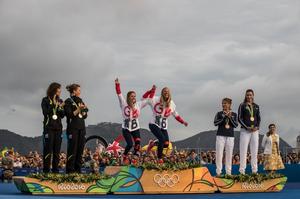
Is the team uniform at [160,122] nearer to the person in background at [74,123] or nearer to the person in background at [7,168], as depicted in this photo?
the person in background at [74,123]

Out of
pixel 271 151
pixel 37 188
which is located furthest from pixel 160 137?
pixel 271 151

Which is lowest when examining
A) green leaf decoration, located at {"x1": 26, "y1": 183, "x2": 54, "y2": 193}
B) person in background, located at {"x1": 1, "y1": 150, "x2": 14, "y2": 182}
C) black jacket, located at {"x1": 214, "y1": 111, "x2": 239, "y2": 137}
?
green leaf decoration, located at {"x1": 26, "y1": 183, "x2": 54, "y2": 193}

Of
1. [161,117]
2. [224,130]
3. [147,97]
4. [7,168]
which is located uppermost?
[147,97]

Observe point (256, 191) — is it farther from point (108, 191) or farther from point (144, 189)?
point (108, 191)

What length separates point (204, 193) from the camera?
1209 centimetres

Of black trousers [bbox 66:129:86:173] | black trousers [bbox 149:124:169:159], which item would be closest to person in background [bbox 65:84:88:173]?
black trousers [bbox 66:129:86:173]

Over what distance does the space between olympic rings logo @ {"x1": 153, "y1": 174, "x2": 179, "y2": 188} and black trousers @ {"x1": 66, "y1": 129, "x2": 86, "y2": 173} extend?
179cm

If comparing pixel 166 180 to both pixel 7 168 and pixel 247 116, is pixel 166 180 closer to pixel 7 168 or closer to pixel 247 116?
pixel 247 116

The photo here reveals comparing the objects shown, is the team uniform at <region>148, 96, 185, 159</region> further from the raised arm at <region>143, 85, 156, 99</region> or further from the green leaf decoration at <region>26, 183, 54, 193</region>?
the green leaf decoration at <region>26, 183, 54, 193</region>

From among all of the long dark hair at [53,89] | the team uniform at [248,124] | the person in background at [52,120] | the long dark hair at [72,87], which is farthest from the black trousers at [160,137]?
the long dark hair at [53,89]

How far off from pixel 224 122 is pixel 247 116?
1.93ft

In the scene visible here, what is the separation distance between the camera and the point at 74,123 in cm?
1151

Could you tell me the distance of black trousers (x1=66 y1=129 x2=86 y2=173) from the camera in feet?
37.8

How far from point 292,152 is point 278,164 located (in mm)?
7532
